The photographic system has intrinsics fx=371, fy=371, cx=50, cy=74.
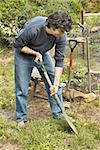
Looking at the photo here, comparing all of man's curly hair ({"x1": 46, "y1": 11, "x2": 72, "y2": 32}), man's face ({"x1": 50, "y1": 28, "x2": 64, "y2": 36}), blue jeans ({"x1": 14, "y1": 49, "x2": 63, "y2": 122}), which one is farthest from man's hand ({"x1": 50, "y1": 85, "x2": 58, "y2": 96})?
man's curly hair ({"x1": 46, "y1": 11, "x2": 72, "y2": 32})

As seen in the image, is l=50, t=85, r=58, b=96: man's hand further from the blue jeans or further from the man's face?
the man's face

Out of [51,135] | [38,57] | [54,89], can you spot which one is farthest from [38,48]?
[51,135]

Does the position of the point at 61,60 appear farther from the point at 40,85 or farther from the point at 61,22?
the point at 40,85

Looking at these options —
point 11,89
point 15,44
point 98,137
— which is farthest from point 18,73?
point 11,89

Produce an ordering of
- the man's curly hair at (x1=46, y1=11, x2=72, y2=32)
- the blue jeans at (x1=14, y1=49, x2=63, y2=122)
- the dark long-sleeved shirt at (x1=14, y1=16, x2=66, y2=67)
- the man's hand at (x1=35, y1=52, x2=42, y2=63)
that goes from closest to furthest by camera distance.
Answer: the man's curly hair at (x1=46, y1=11, x2=72, y2=32)
the dark long-sleeved shirt at (x1=14, y1=16, x2=66, y2=67)
the man's hand at (x1=35, y1=52, x2=42, y2=63)
the blue jeans at (x1=14, y1=49, x2=63, y2=122)

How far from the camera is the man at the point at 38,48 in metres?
3.72

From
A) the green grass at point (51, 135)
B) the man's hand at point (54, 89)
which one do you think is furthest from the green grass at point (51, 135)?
the man's hand at point (54, 89)

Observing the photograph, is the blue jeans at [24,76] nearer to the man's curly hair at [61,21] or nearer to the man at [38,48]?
the man at [38,48]

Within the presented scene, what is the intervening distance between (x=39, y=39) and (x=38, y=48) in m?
0.13

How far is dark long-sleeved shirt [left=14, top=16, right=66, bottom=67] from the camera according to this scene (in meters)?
3.96

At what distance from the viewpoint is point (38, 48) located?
13.5ft

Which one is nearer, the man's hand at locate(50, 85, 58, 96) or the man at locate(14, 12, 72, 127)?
the man at locate(14, 12, 72, 127)

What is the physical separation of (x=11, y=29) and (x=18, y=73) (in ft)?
11.3

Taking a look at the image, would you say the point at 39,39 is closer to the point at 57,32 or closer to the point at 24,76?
the point at 57,32
